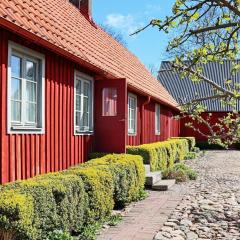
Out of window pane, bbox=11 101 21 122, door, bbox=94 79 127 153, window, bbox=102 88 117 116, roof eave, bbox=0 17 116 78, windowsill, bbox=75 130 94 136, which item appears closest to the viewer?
roof eave, bbox=0 17 116 78

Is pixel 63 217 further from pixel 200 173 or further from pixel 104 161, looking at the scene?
pixel 200 173

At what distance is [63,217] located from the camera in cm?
581

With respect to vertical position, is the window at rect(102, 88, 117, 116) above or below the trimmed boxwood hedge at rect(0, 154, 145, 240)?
above

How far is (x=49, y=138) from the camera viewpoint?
8.19m

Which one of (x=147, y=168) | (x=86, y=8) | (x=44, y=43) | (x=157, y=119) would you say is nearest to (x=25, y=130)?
(x=44, y=43)

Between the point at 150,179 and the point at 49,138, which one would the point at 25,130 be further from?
the point at 150,179

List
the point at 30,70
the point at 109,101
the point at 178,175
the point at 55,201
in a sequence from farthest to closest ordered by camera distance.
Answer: the point at 178,175 < the point at 109,101 < the point at 30,70 < the point at 55,201

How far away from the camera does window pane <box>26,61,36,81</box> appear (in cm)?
747

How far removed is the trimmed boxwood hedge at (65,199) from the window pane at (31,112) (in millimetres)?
1297

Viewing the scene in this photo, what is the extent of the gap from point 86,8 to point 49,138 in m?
9.49

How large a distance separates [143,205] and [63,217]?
11.2 feet

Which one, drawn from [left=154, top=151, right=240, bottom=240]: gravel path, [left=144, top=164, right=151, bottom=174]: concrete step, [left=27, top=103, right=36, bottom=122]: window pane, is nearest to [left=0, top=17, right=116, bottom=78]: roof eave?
[left=27, top=103, right=36, bottom=122]: window pane

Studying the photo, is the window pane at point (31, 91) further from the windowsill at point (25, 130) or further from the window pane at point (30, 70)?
the windowsill at point (25, 130)

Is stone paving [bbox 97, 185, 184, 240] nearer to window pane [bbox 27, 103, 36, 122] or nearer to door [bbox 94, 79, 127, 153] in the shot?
door [bbox 94, 79, 127, 153]
